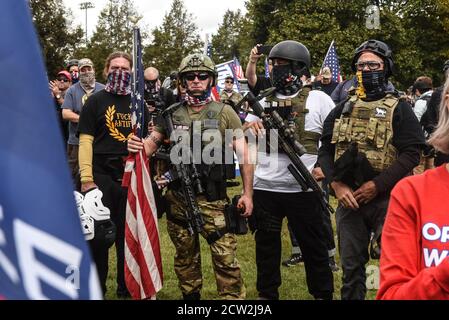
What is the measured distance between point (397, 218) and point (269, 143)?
3115 mm

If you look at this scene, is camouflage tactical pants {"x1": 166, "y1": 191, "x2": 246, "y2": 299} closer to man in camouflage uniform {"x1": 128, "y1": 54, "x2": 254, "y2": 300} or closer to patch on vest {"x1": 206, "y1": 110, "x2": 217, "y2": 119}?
man in camouflage uniform {"x1": 128, "y1": 54, "x2": 254, "y2": 300}

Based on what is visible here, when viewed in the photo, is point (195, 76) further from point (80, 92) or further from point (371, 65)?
point (80, 92)

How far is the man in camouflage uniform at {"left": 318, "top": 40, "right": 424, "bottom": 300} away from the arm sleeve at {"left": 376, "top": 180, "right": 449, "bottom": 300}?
2175 mm

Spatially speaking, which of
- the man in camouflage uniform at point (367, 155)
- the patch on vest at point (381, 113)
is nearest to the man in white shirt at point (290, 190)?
the man in camouflage uniform at point (367, 155)

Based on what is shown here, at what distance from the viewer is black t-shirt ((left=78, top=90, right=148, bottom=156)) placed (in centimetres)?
536

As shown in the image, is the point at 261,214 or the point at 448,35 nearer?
the point at 261,214

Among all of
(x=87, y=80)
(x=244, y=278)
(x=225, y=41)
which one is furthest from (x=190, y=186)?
(x=225, y=41)

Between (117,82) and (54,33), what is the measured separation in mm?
32733

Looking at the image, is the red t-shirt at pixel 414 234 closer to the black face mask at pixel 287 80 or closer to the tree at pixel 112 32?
the black face mask at pixel 287 80

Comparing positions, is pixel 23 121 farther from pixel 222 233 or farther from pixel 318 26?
pixel 318 26

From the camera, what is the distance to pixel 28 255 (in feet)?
3.93

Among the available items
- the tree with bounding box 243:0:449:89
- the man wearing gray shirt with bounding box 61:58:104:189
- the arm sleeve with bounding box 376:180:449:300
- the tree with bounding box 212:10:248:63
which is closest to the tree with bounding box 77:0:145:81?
the tree with bounding box 243:0:449:89

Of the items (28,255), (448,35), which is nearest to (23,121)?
(28,255)

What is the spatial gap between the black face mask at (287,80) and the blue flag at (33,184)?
420 cm
